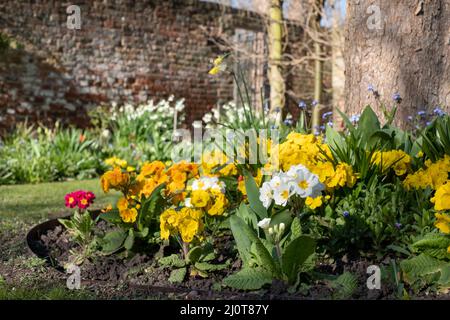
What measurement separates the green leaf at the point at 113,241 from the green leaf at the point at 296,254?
1.06 meters

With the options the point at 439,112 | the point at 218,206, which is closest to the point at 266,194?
the point at 218,206

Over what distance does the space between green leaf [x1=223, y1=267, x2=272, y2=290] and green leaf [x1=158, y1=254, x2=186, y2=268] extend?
0.40 m

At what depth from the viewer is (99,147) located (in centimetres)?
984

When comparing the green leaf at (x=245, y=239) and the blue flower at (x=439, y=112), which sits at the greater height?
the blue flower at (x=439, y=112)

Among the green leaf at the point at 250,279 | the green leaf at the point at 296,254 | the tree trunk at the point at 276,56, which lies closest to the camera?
the green leaf at the point at 296,254

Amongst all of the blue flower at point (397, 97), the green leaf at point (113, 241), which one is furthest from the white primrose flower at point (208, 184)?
the blue flower at point (397, 97)

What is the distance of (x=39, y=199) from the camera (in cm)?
645

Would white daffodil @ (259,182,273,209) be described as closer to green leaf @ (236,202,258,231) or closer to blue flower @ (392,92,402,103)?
green leaf @ (236,202,258,231)

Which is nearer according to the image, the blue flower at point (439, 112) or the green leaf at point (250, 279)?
the green leaf at point (250, 279)

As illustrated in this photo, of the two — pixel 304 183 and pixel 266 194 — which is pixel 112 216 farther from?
pixel 304 183

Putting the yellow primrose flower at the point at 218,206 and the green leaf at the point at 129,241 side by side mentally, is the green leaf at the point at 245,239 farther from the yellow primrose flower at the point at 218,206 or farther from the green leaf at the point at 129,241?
the green leaf at the point at 129,241

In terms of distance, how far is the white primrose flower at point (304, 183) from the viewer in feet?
9.46

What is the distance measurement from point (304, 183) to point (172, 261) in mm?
833

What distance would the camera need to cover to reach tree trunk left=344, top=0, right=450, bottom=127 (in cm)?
444
